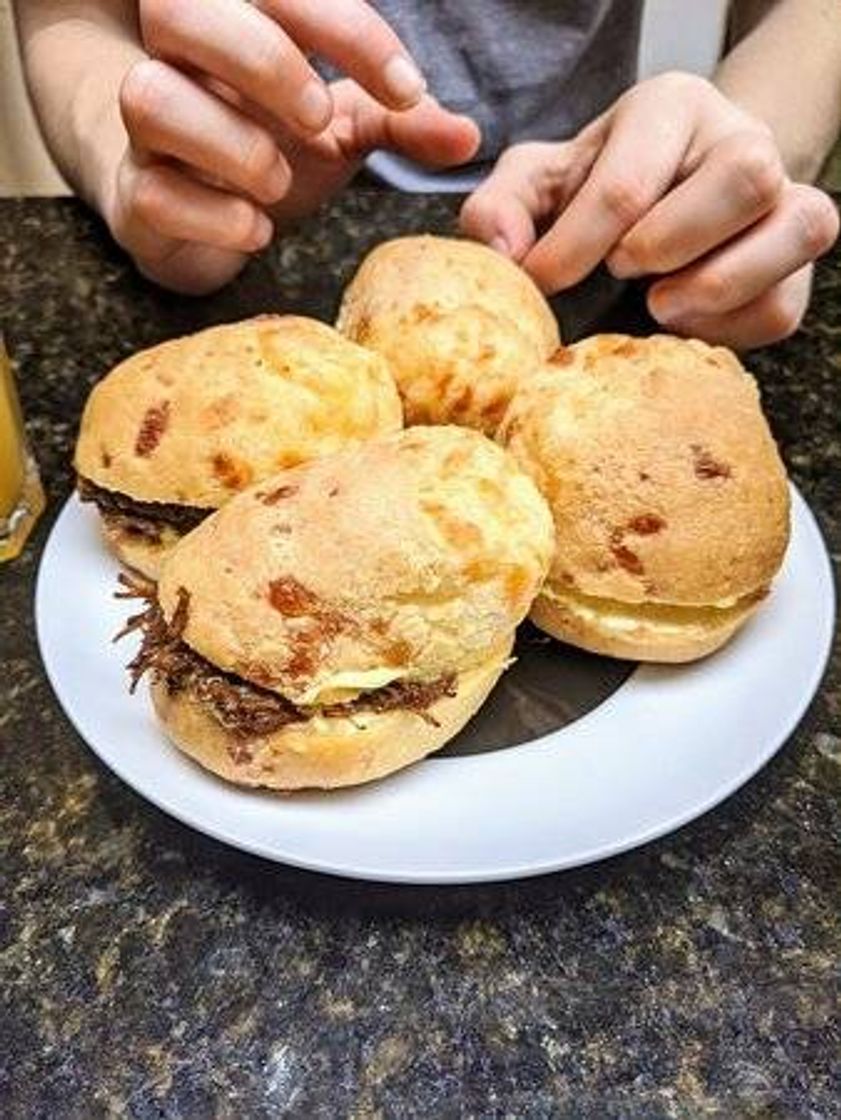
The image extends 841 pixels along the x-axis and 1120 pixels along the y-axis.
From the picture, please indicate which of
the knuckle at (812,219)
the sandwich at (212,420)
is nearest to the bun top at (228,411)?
the sandwich at (212,420)

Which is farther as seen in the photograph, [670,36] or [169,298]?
[670,36]

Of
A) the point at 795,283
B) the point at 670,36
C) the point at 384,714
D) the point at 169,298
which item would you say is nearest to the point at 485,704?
the point at 384,714

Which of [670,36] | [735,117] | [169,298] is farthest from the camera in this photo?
Answer: [670,36]

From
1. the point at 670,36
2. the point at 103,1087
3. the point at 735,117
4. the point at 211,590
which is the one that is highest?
the point at 735,117

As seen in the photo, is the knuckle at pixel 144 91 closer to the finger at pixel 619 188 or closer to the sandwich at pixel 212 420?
the sandwich at pixel 212 420

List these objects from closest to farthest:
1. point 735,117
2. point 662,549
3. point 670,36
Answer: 1. point 662,549
2. point 735,117
3. point 670,36

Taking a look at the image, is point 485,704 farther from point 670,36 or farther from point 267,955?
point 670,36

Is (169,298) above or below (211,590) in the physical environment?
below

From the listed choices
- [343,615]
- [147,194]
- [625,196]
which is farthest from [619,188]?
[343,615]
